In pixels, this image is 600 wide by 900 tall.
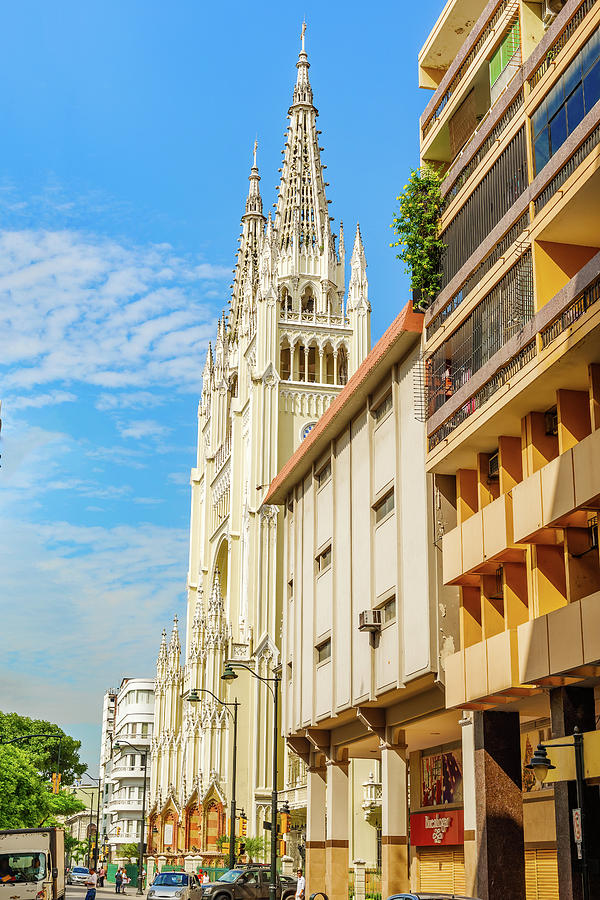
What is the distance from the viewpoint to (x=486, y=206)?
25.4 m

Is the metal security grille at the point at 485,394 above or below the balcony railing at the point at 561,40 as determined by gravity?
below

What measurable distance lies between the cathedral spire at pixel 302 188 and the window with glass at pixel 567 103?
60640 mm

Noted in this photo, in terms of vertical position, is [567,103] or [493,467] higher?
[567,103]

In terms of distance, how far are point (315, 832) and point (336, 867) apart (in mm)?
3524

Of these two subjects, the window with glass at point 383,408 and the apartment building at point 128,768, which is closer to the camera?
the window with glass at point 383,408

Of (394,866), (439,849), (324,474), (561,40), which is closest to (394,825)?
(394,866)

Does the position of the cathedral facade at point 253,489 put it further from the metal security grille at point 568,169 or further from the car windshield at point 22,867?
the metal security grille at point 568,169

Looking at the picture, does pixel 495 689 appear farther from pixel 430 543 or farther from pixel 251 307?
pixel 251 307

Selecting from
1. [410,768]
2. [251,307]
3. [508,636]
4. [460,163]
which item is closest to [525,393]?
[508,636]

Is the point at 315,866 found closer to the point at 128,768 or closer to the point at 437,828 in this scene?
the point at 437,828

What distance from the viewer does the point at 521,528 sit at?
71.8ft

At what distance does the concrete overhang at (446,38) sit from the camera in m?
29.4

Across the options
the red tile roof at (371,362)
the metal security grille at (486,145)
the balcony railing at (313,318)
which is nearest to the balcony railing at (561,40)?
the metal security grille at (486,145)

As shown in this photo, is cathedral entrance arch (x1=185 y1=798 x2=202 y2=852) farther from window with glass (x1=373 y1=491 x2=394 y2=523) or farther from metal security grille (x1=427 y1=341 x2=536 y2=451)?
metal security grille (x1=427 y1=341 x2=536 y2=451)
